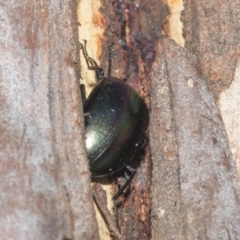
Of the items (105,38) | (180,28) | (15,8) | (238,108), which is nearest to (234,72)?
(238,108)

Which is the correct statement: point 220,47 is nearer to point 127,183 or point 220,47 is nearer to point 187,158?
point 187,158

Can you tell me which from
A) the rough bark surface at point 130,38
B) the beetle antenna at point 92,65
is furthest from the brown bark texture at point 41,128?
the rough bark surface at point 130,38

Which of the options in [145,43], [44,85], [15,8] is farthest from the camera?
[145,43]

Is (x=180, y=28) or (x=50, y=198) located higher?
(x=180, y=28)

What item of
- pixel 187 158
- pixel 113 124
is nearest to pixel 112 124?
pixel 113 124

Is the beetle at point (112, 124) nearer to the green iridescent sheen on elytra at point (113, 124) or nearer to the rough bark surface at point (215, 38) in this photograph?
the green iridescent sheen on elytra at point (113, 124)

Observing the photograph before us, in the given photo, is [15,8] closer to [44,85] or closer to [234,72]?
[44,85]

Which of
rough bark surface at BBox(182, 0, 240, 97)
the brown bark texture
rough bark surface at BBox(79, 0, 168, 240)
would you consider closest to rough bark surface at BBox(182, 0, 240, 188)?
rough bark surface at BBox(182, 0, 240, 97)

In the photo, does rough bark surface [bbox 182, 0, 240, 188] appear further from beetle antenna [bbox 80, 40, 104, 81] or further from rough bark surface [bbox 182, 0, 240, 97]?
beetle antenna [bbox 80, 40, 104, 81]
